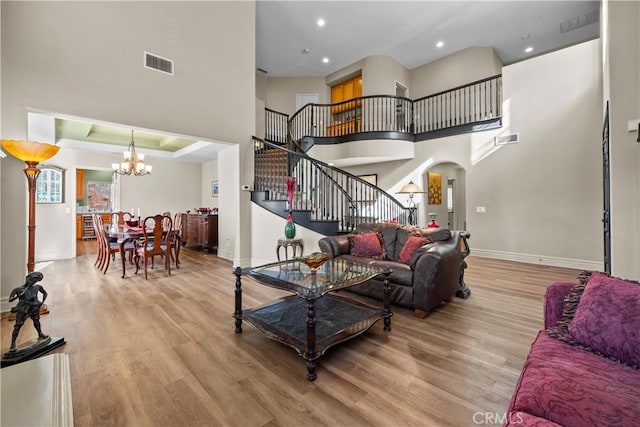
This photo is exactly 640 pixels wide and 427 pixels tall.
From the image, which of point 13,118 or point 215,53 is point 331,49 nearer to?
point 215,53

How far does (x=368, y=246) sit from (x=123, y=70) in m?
4.33

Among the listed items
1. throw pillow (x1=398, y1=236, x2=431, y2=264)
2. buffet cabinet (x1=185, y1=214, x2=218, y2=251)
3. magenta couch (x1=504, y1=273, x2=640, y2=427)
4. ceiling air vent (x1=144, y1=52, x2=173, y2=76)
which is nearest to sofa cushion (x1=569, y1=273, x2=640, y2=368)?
magenta couch (x1=504, y1=273, x2=640, y2=427)

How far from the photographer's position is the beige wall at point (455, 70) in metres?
7.44

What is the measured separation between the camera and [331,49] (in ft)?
25.1

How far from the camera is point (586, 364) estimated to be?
4.00 feet

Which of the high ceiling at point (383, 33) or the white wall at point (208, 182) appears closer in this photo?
the high ceiling at point (383, 33)

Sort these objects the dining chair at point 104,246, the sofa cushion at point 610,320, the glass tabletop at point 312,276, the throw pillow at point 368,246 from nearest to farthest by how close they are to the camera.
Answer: the sofa cushion at point 610,320 < the glass tabletop at point 312,276 < the throw pillow at point 368,246 < the dining chair at point 104,246

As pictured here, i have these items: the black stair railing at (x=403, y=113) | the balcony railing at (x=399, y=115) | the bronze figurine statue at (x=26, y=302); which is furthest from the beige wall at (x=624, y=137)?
the bronze figurine statue at (x=26, y=302)

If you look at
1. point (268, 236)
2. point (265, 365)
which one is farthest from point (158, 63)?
point (265, 365)

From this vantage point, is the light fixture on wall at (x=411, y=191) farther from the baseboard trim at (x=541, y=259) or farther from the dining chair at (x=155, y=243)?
the dining chair at (x=155, y=243)

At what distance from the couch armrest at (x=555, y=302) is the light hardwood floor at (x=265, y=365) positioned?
Answer: 0.52 meters

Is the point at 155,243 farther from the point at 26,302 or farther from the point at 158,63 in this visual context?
the point at 158,63

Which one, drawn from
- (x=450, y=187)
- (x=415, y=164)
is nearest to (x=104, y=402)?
(x=415, y=164)

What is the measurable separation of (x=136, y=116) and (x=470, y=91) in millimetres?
7213
